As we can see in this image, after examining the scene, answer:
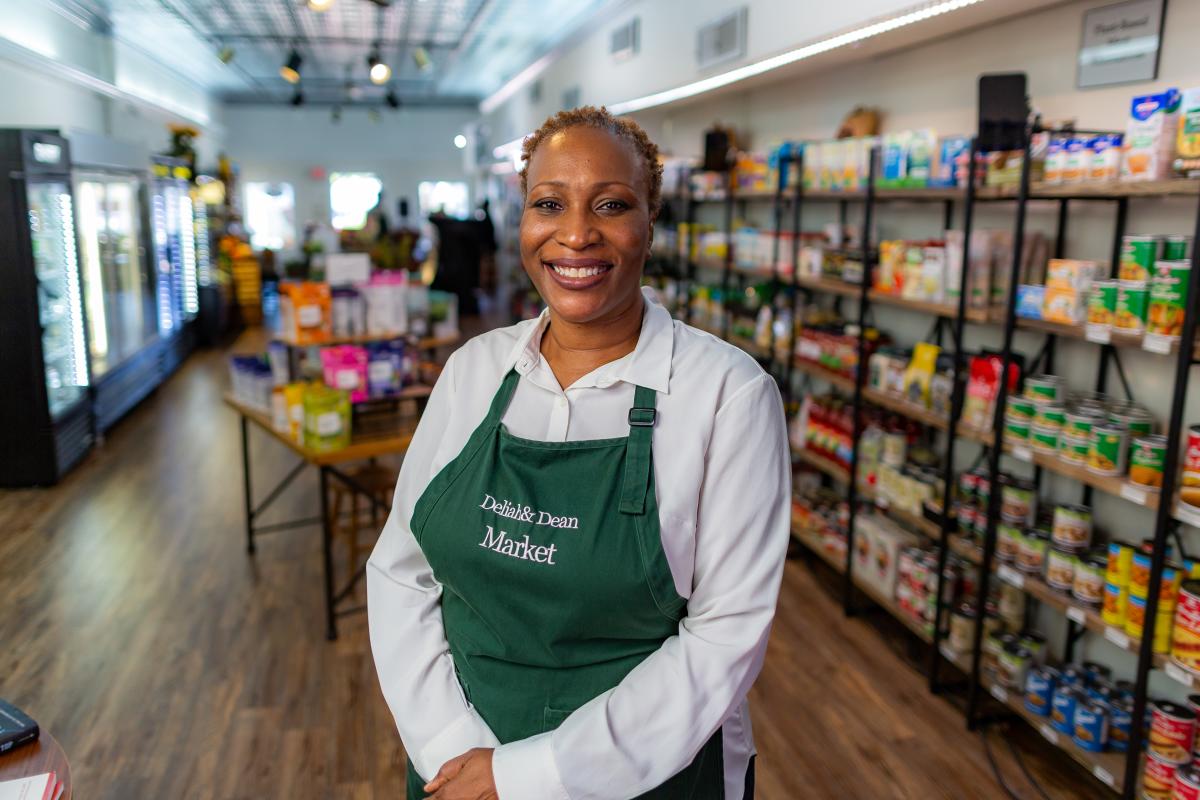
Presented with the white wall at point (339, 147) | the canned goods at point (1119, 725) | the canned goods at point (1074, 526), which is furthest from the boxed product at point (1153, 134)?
the white wall at point (339, 147)

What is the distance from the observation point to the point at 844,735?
11.2ft

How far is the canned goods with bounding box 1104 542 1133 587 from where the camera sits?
283 cm

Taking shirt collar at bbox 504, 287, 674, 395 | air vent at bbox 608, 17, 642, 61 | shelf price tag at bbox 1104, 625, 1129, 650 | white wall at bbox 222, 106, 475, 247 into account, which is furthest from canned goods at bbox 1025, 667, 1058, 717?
white wall at bbox 222, 106, 475, 247

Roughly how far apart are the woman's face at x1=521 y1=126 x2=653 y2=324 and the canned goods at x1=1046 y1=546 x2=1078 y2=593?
2319 mm

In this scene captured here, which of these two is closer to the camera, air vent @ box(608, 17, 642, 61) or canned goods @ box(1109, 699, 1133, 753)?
canned goods @ box(1109, 699, 1133, 753)

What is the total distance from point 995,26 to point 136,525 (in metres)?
5.15

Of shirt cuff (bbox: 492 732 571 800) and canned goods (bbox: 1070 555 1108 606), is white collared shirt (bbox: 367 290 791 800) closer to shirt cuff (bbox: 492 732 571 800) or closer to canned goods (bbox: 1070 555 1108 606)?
shirt cuff (bbox: 492 732 571 800)

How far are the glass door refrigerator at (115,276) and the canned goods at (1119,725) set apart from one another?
262 inches

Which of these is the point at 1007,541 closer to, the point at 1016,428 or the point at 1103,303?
the point at 1016,428

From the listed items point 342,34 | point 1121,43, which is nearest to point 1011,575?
point 1121,43

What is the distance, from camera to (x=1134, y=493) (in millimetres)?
2719

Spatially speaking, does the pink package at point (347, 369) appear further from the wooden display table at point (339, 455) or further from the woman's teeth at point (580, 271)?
the woman's teeth at point (580, 271)

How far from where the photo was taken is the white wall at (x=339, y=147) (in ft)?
62.7

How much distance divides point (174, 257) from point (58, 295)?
4737 millimetres
